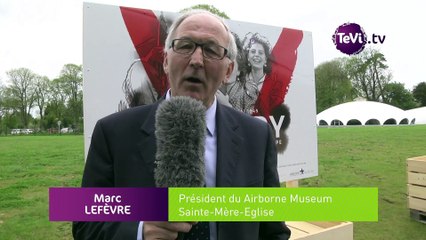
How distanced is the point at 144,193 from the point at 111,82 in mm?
A: 1611

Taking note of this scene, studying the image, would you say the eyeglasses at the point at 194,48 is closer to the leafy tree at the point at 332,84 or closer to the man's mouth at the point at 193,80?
the man's mouth at the point at 193,80

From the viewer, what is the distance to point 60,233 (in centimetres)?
534

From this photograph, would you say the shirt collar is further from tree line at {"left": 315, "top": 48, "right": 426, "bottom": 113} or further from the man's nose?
tree line at {"left": 315, "top": 48, "right": 426, "bottom": 113}

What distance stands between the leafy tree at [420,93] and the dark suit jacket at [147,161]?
3287 inches

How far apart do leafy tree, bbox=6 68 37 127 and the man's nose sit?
186 ft

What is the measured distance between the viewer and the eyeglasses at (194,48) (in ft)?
5.87

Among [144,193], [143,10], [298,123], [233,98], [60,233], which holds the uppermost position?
[143,10]


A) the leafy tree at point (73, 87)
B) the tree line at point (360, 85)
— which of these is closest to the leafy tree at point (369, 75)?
the tree line at point (360, 85)

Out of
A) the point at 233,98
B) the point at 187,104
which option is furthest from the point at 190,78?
the point at 233,98

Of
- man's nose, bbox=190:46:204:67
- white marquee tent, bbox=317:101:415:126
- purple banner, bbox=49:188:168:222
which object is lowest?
purple banner, bbox=49:188:168:222

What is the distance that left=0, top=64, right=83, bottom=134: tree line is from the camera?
48.9 metres

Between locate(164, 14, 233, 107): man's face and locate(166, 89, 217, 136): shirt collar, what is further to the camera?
locate(166, 89, 217, 136): shirt collar

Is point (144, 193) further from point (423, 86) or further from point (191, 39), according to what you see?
point (423, 86)

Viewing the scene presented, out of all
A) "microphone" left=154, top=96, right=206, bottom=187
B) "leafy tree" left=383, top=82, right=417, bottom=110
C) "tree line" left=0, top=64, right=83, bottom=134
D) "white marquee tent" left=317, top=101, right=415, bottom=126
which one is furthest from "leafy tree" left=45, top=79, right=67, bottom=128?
"leafy tree" left=383, top=82, right=417, bottom=110
